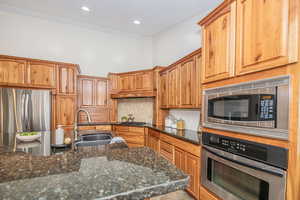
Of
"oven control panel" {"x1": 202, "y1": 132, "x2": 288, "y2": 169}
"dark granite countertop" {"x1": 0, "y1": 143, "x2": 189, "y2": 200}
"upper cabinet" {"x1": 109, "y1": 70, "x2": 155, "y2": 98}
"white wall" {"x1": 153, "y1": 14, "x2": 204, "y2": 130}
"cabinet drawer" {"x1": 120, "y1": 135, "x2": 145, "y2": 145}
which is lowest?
"cabinet drawer" {"x1": 120, "y1": 135, "x2": 145, "y2": 145}

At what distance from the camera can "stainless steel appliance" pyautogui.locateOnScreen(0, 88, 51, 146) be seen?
2939 millimetres

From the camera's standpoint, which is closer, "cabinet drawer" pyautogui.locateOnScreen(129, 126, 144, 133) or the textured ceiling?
the textured ceiling

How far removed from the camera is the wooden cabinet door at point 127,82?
4.21 m

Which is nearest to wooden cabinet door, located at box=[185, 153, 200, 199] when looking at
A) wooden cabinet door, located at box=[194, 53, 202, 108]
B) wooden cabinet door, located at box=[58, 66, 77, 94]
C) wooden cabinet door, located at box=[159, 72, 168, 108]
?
wooden cabinet door, located at box=[194, 53, 202, 108]

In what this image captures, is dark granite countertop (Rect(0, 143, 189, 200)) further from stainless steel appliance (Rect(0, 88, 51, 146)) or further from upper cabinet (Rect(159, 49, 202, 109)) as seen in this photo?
stainless steel appliance (Rect(0, 88, 51, 146))

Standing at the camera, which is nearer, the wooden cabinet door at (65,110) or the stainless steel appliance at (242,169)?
the stainless steel appliance at (242,169)

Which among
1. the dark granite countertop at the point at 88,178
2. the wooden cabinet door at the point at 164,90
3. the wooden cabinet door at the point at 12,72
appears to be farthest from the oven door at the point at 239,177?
the wooden cabinet door at the point at 12,72

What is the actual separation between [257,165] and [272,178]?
0.40 ft

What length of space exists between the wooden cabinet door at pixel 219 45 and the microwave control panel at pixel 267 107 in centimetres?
40

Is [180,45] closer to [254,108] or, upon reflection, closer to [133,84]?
[133,84]

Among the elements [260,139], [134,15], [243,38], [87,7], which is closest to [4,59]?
[87,7]

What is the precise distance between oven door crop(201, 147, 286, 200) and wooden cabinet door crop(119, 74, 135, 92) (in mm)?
2841

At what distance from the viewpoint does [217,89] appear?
65.7 inches

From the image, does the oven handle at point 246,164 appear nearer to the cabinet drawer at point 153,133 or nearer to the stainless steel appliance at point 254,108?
the stainless steel appliance at point 254,108
